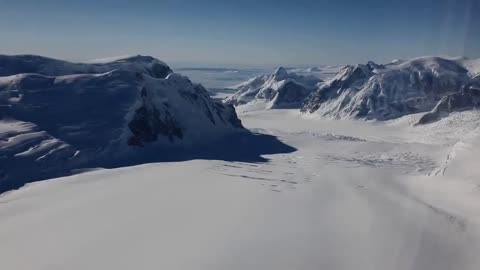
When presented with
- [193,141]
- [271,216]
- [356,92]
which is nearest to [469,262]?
[271,216]

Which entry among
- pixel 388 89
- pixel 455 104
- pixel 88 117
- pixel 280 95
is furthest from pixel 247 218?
pixel 280 95

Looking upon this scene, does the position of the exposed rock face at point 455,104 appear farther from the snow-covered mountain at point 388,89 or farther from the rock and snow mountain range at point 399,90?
the snow-covered mountain at point 388,89

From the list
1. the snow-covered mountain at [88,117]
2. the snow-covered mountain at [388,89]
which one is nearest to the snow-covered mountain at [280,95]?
the snow-covered mountain at [388,89]

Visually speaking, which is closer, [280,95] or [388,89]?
[388,89]

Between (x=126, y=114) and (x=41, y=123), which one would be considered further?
(x=126, y=114)

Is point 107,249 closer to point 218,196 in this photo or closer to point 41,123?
point 218,196

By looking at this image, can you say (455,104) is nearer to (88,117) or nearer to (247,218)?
(88,117)
